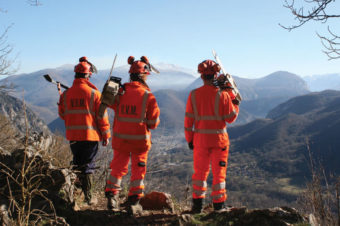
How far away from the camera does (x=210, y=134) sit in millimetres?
5031

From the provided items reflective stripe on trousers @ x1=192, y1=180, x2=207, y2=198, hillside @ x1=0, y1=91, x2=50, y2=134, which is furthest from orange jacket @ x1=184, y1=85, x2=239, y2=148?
hillside @ x1=0, y1=91, x2=50, y2=134

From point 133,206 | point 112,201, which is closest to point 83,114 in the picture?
point 112,201

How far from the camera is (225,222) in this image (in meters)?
4.28

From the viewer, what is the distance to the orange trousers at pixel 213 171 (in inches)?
193

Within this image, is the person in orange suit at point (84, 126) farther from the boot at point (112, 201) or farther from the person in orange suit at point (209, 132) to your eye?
the person in orange suit at point (209, 132)

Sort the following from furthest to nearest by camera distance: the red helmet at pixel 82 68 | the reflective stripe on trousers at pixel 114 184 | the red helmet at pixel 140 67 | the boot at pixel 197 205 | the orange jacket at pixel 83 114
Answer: the red helmet at pixel 82 68 < the orange jacket at pixel 83 114 < the red helmet at pixel 140 67 < the boot at pixel 197 205 < the reflective stripe on trousers at pixel 114 184

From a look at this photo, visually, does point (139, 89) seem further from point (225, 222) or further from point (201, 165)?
point (225, 222)

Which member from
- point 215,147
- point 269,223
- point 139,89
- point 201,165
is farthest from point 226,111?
point 269,223

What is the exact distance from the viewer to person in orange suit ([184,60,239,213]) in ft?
16.3

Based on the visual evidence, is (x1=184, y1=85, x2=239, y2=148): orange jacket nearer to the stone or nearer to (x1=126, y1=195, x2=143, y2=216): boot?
the stone

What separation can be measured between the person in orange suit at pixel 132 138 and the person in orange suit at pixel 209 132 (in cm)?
73

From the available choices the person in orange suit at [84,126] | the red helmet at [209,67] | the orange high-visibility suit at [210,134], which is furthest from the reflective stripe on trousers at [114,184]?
the red helmet at [209,67]

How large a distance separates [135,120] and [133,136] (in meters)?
0.25

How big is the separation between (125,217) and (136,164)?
794 mm
